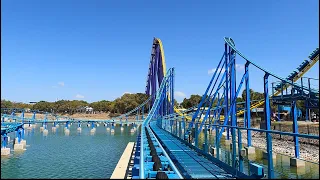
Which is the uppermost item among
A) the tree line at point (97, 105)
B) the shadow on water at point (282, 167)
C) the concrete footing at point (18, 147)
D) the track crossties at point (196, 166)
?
the tree line at point (97, 105)

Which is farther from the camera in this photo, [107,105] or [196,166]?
[107,105]

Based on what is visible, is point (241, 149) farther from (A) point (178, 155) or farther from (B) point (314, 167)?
(A) point (178, 155)

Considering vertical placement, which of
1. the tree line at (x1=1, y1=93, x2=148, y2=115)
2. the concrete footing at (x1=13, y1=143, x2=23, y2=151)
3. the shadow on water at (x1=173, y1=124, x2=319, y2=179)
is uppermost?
the tree line at (x1=1, y1=93, x2=148, y2=115)

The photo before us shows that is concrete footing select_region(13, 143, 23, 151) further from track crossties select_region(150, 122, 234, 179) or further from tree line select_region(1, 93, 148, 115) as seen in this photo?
tree line select_region(1, 93, 148, 115)

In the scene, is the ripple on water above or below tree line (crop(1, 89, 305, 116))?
below

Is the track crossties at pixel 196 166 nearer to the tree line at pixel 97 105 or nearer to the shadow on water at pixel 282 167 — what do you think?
the shadow on water at pixel 282 167

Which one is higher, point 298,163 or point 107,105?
point 107,105

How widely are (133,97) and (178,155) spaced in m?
79.1

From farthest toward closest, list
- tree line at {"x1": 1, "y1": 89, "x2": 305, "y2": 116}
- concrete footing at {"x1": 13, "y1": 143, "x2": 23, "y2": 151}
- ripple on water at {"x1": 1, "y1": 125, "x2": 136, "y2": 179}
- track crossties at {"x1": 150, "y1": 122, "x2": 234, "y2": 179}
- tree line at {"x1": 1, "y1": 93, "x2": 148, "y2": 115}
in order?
tree line at {"x1": 1, "y1": 93, "x2": 148, "y2": 115} < tree line at {"x1": 1, "y1": 89, "x2": 305, "y2": 116} < concrete footing at {"x1": 13, "y1": 143, "x2": 23, "y2": 151} < ripple on water at {"x1": 1, "y1": 125, "x2": 136, "y2": 179} < track crossties at {"x1": 150, "y1": 122, "x2": 234, "y2": 179}

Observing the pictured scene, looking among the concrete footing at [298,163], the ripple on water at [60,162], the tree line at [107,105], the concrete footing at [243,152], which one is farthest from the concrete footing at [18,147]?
the tree line at [107,105]

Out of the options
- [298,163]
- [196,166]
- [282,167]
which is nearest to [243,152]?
[282,167]

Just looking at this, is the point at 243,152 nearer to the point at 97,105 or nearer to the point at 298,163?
the point at 298,163

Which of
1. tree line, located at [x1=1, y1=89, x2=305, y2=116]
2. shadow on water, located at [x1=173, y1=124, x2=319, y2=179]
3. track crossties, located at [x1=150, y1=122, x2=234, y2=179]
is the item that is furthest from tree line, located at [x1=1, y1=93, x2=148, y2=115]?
shadow on water, located at [x1=173, y1=124, x2=319, y2=179]

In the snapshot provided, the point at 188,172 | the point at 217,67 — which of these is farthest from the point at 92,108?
the point at 188,172
